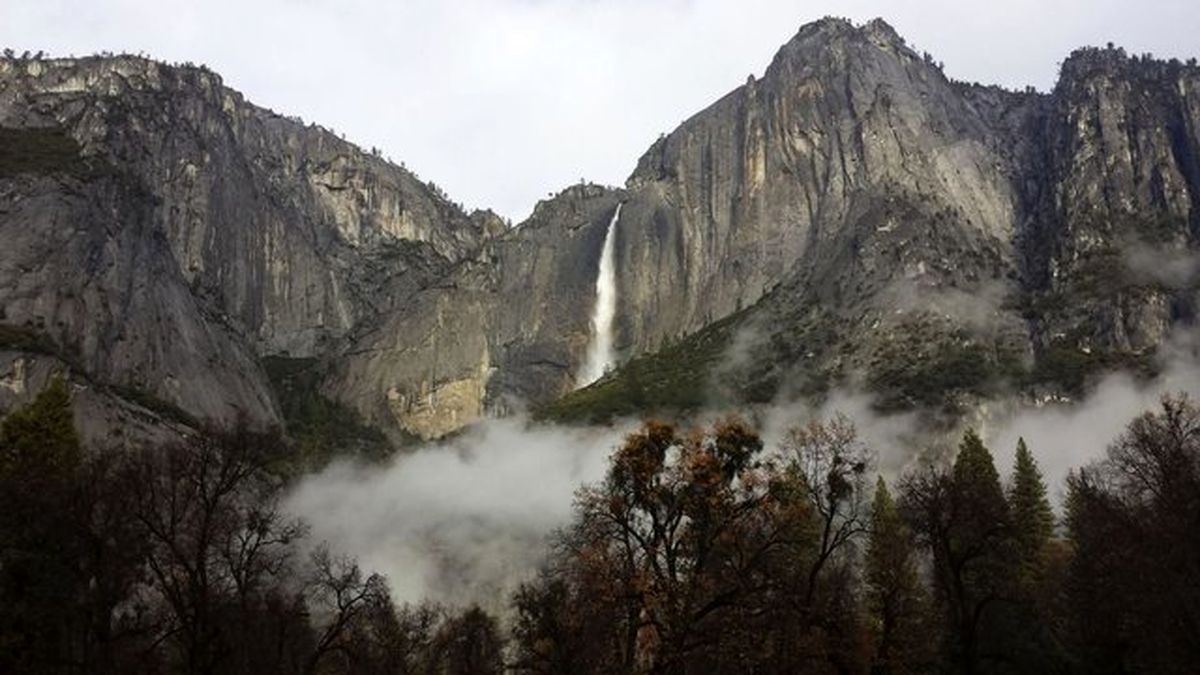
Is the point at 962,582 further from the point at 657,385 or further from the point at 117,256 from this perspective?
the point at 117,256

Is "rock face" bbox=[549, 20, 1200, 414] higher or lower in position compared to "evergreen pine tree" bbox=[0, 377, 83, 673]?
higher

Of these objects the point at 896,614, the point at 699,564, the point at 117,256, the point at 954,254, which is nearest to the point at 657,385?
the point at 954,254

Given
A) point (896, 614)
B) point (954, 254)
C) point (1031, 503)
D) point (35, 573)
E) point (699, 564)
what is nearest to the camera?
point (699, 564)

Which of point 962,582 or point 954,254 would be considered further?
point 954,254

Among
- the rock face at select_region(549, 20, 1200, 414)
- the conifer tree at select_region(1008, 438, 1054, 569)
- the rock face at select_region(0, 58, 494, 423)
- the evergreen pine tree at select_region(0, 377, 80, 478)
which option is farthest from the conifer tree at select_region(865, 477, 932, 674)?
the rock face at select_region(0, 58, 494, 423)

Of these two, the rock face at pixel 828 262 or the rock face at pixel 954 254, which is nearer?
the rock face at pixel 828 262

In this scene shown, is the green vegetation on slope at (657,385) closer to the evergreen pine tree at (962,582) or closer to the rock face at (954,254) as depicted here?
the rock face at (954,254)

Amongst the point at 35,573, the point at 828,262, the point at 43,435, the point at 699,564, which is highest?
the point at 828,262

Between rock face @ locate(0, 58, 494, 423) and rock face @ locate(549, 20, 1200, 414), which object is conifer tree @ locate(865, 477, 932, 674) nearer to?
rock face @ locate(549, 20, 1200, 414)

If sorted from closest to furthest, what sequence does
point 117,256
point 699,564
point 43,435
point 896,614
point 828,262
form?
point 699,564
point 896,614
point 43,435
point 117,256
point 828,262

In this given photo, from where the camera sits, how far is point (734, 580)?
37.1 meters

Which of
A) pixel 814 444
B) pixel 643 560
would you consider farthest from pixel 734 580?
pixel 814 444

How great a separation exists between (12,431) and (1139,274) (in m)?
144

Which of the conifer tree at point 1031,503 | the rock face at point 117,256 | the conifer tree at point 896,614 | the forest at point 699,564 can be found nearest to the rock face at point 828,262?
the rock face at point 117,256
